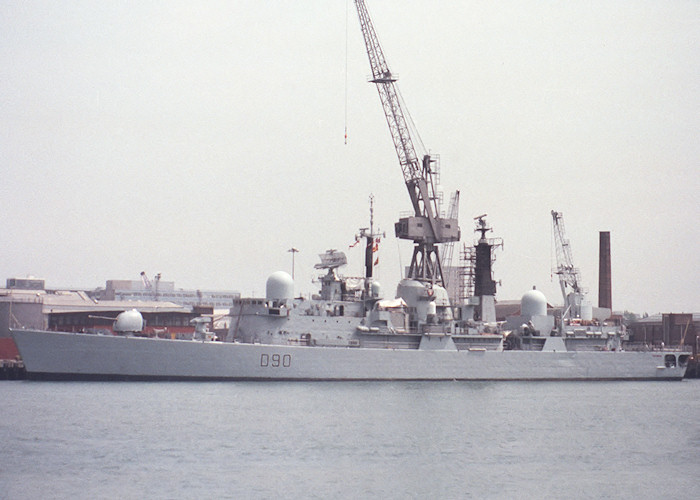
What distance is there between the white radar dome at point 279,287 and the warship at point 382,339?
0.05 meters

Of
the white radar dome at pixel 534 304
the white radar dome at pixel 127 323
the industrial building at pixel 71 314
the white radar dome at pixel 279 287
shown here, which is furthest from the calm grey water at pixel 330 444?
the industrial building at pixel 71 314

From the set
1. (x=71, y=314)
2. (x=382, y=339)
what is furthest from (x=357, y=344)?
(x=71, y=314)

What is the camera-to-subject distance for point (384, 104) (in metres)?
54.8

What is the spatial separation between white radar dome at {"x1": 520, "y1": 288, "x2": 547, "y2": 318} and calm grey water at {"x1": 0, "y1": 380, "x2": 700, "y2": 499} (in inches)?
536

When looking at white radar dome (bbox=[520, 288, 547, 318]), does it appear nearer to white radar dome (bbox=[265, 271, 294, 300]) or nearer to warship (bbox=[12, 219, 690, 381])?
warship (bbox=[12, 219, 690, 381])

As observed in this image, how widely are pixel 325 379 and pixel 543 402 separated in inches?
455

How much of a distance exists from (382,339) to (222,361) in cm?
935

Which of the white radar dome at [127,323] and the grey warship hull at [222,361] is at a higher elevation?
the white radar dome at [127,323]

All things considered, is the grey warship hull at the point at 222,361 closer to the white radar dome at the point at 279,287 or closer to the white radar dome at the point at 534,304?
the white radar dome at the point at 279,287

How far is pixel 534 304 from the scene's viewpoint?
55.6 metres

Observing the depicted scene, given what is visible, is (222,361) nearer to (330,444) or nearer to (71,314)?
(330,444)

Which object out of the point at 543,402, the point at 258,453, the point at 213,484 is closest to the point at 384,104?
the point at 543,402

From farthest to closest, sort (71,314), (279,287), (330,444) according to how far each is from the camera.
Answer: (71,314) < (279,287) < (330,444)

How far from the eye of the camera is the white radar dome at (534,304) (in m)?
55.7
